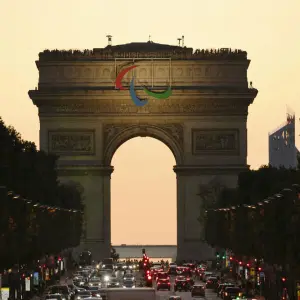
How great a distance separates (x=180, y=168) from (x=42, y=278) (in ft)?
107

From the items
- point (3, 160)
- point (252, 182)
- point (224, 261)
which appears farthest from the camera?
point (224, 261)

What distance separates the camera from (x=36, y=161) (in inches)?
3944

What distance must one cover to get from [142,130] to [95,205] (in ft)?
22.6

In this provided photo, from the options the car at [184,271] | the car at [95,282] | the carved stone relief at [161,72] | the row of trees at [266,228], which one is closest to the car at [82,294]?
the row of trees at [266,228]

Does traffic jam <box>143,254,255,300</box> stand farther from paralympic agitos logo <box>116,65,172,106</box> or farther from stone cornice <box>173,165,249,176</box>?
paralympic agitos logo <box>116,65,172,106</box>

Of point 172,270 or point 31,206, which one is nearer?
point 31,206

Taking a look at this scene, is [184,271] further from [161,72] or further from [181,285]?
[161,72]

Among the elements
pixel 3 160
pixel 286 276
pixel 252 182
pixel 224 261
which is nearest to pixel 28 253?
pixel 3 160

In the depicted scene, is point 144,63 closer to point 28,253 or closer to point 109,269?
point 109,269

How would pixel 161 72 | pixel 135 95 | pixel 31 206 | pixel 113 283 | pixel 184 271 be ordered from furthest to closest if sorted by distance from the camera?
pixel 161 72 → pixel 135 95 → pixel 184 271 → pixel 113 283 → pixel 31 206

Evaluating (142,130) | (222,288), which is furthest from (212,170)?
(222,288)

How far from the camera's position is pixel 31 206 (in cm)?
8200

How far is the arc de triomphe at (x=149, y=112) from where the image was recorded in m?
126

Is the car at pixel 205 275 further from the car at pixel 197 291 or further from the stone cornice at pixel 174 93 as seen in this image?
the stone cornice at pixel 174 93
